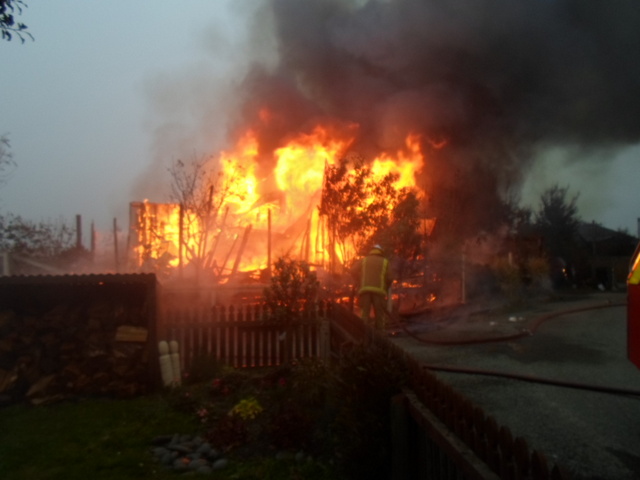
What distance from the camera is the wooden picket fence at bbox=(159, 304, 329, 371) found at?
8.58 meters

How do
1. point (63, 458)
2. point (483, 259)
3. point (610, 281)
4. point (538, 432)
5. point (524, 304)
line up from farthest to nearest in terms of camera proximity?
point (610, 281)
point (483, 259)
point (524, 304)
point (63, 458)
point (538, 432)

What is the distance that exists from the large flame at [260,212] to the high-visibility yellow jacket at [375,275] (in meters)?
6.83

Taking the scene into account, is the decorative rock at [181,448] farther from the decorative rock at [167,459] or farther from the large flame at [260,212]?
the large flame at [260,212]

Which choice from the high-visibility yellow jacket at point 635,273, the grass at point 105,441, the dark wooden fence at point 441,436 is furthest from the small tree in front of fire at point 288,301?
the high-visibility yellow jacket at point 635,273

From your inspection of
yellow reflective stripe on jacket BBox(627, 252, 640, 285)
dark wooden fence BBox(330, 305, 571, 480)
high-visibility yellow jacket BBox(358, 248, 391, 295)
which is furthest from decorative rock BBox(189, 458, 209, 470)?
high-visibility yellow jacket BBox(358, 248, 391, 295)

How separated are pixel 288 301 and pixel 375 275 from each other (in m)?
1.34

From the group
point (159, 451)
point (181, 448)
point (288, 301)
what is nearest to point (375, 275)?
point (288, 301)

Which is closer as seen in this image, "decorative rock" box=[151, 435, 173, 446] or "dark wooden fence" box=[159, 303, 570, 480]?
"dark wooden fence" box=[159, 303, 570, 480]

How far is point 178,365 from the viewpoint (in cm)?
793

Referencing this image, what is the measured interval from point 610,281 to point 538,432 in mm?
21245

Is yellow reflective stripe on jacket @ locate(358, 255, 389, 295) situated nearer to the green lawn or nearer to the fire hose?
the fire hose

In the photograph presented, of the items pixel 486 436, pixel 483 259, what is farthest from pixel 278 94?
pixel 486 436

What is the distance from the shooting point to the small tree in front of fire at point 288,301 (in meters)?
8.65

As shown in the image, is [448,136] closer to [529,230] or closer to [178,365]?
[529,230]
